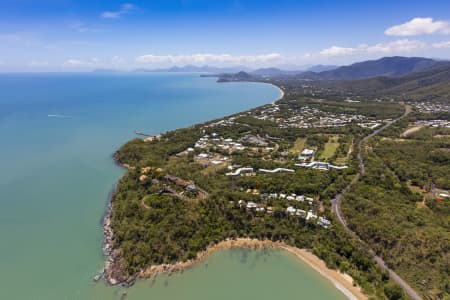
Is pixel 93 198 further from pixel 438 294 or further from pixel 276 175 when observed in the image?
pixel 438 294

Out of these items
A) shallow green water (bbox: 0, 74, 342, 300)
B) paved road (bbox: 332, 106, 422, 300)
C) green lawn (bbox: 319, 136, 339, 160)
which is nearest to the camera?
paved road (bbox: 332, 106, 422, 300)

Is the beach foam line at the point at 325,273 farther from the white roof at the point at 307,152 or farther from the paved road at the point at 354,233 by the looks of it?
the white roof at the point at 307,152

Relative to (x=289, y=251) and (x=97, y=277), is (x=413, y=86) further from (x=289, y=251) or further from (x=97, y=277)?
(x=97, y=277)

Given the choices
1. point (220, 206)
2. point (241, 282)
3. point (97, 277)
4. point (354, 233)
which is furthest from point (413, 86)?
point (97, 277)

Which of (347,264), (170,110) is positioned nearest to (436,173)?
(347,264)

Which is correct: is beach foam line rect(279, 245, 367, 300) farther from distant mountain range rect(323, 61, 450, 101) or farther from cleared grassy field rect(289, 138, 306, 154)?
distant mountain range rect(323, 61, 450, 101)

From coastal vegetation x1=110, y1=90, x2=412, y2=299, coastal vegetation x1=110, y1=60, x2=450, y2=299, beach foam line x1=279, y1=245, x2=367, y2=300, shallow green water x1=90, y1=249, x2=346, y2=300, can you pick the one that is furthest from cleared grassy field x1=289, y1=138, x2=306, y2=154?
shallow green water x1=90, y1=249, x2=346, y2=300
